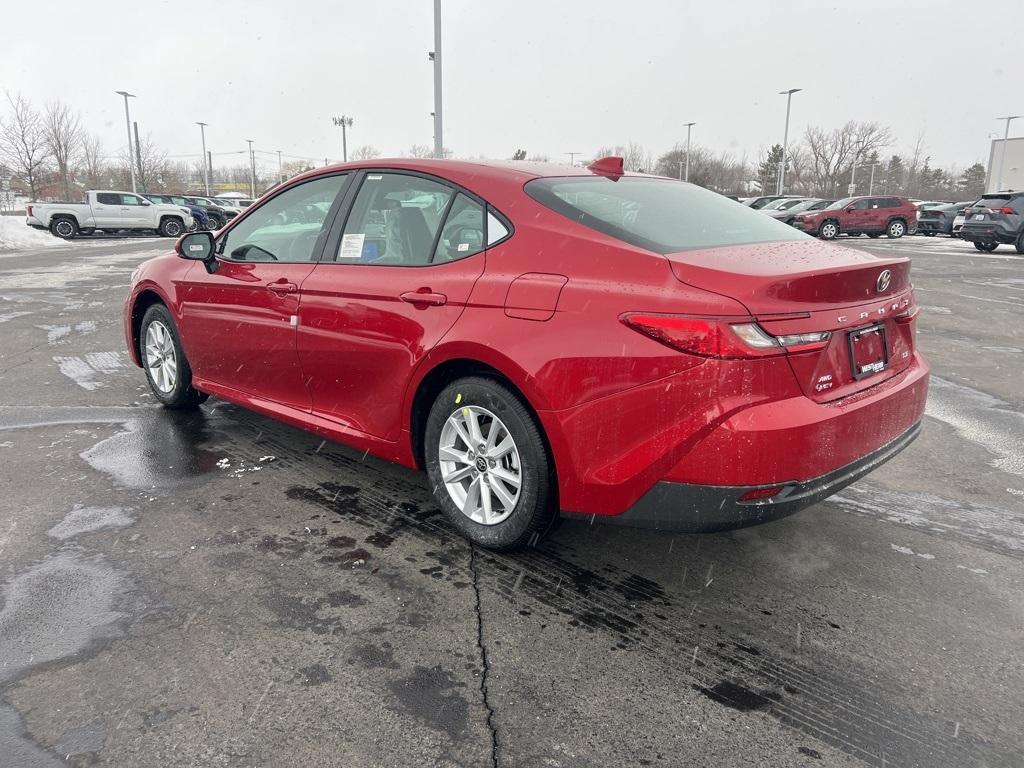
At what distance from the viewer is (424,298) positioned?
3.20m

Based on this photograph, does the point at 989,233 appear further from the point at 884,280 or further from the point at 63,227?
the point at 63,227

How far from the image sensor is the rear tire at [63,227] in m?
25.4

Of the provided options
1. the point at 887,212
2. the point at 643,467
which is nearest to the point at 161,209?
the point at 887,212

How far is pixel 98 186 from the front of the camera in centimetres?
5550

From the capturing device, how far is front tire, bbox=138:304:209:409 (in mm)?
4988

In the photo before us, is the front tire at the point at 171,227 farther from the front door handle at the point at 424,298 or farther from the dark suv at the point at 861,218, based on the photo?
the front door handle at the point at 424,298

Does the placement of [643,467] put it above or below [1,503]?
above

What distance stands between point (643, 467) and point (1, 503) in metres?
3.16

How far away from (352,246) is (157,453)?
72.6 inches

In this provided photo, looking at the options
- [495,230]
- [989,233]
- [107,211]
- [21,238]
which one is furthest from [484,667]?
[107,211]

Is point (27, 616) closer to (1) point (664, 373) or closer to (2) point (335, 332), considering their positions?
(2) point (335, 332)

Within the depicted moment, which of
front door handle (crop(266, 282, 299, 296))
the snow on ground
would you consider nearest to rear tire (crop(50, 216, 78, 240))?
the snow on ground

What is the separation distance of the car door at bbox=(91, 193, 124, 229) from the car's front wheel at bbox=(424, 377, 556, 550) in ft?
91.0

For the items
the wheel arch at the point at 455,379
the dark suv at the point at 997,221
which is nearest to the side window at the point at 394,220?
the wheel arch at the point at 455,379
